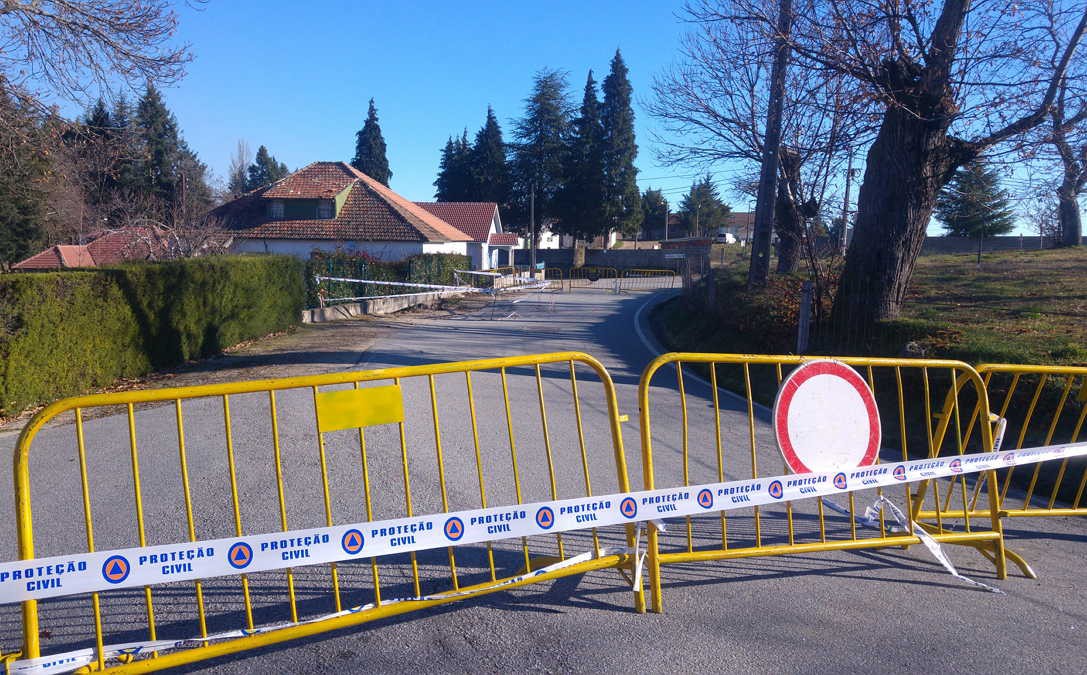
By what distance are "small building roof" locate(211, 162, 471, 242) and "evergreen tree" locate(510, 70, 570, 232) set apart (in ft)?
101

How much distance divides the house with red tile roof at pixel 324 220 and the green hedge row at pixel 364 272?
194 inches

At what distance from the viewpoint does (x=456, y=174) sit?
79.9 m

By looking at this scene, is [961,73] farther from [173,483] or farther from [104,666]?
[104,666]

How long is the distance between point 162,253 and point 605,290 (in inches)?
1081

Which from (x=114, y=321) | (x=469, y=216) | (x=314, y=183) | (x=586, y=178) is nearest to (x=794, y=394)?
(x=114, y=321)

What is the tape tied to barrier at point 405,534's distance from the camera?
10.6 feet

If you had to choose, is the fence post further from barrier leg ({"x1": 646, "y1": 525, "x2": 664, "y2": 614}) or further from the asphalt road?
barrier leg ({"x1": 646, "y1": 525, "x2": 664, "y2": 614})

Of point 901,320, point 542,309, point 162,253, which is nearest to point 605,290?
point 542,309

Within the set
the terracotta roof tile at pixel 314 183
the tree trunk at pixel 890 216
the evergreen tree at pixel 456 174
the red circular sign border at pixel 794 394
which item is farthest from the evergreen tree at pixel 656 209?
the red circular sign border at pixel 794 394

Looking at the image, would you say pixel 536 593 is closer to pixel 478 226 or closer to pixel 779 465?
pixel 779 465

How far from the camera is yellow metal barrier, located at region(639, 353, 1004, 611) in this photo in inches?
179

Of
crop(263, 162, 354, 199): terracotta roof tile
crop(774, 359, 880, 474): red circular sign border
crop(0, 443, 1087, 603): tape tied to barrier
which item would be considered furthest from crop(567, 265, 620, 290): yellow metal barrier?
crop(0, 443, 1087, 603): tape tied to barrier

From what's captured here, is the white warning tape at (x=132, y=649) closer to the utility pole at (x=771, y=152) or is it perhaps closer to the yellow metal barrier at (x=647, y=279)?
the utility pole at (x=771, y=152)

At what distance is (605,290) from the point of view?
146ft
